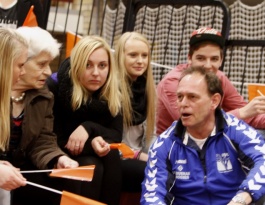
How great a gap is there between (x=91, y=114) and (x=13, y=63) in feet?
2.31

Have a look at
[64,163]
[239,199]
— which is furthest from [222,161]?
[64,163]

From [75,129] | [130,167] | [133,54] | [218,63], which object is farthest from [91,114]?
[218,63]

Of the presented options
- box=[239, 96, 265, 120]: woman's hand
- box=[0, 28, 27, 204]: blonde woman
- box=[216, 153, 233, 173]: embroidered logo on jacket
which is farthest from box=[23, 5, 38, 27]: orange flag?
box=[216, 153, 233, 173]: embroidered logo on jacket

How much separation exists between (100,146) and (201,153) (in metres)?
0.52

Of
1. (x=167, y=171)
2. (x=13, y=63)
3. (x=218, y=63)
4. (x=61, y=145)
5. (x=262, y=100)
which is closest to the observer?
(x=13, y=63)

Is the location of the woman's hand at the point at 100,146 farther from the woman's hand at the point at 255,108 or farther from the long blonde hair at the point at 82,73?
the woman's hand at the point at 255,108

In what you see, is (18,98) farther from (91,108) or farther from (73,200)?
(73,200)

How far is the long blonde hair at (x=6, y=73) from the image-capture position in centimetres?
237

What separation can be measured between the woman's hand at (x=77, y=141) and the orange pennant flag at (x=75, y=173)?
411 millimetres

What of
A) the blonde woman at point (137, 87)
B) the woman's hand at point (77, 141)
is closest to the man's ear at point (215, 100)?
the woman's hand at point (77, 141)

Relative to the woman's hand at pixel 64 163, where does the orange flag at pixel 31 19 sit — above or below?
above

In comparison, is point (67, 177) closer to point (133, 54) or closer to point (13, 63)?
point (13, 63)

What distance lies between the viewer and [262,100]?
3148 mm

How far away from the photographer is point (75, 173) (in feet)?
8.04
